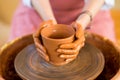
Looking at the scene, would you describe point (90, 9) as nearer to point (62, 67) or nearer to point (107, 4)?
point (107, 4)

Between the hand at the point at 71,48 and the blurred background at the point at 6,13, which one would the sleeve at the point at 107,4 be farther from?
the blurred background at the point at 6,13

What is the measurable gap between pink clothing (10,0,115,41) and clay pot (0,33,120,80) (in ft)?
0.73

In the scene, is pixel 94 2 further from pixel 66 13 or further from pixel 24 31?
pixel 24 31

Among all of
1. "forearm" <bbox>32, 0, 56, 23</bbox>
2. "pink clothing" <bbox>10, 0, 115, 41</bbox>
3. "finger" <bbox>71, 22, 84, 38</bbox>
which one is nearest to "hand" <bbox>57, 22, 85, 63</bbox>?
"finger" <bbox>71, 22, 84, 38</bbox>

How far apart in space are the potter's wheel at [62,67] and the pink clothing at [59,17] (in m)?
0.36

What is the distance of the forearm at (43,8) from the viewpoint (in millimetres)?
1321

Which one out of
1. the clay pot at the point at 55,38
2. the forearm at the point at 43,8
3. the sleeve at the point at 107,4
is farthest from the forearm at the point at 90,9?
the clay pot at the point at 55,38

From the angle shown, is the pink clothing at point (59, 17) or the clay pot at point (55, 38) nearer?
the clay pot at point (55, 38)

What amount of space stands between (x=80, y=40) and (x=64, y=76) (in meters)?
0.15

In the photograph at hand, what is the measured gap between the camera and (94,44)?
1215 mm

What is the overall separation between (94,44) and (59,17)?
36cm

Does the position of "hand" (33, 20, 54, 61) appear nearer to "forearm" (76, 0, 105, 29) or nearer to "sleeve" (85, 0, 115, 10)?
"forearm" (76, 0, 105, 29)

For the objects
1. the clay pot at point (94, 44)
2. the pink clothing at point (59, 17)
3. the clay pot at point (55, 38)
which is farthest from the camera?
the pink clothing at point (59, 17)

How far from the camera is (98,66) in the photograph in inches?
40.4
